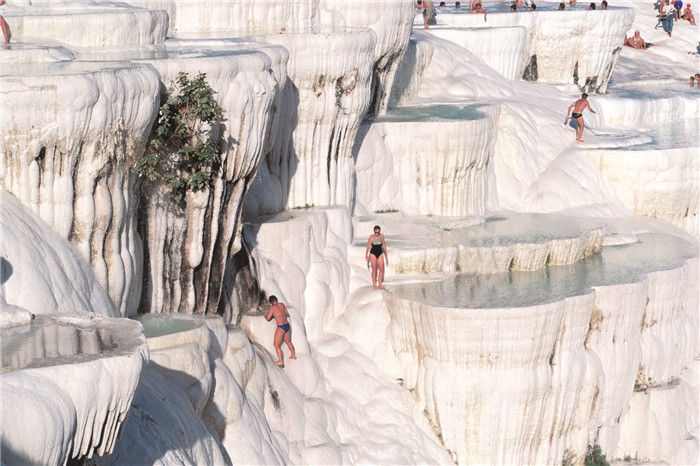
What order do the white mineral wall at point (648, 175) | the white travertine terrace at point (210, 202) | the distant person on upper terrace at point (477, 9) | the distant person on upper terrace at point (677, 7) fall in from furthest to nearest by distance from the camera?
the distant person on upper terrace at point (677, 7)
the distant person on upper terrace at point (477, 9)
the white mineral wall at point (648, 175)
the white travertine terrace at point (210, 202)

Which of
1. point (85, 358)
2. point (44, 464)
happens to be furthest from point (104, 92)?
point (44, 464)

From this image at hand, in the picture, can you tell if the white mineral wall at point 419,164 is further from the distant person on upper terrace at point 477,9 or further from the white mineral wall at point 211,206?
the distant person on upper terrace at point 477,9

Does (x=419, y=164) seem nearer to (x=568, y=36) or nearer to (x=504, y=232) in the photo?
(x=504, y=232)

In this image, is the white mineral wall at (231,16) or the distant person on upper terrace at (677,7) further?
the distant person on upper terrace at (677,7)

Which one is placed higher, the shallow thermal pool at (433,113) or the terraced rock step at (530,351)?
the shallow thermal pool at (433,113)

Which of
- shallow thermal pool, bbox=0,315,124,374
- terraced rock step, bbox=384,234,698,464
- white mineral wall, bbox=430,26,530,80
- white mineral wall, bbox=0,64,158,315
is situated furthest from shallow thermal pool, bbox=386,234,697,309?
shallow thermal pool, bbox=0,315,124,374

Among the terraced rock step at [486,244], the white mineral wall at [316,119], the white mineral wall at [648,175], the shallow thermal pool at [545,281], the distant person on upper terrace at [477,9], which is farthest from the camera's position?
the distant person on upper terrace at [477,9]

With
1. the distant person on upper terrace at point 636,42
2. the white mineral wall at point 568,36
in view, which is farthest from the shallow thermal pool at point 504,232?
the distant person on upper terrace at point 636,42

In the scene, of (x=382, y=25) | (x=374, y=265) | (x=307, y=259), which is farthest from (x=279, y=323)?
(x=382, y=25)
